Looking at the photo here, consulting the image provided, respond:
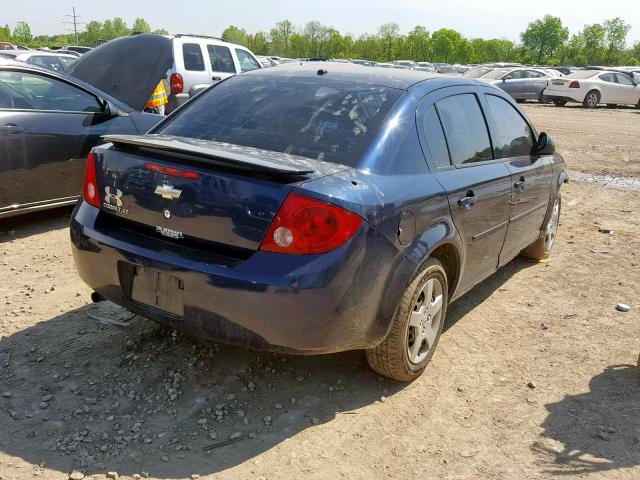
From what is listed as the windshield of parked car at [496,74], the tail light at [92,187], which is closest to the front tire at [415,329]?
the tail light at [92,187]

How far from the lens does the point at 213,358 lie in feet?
11.0

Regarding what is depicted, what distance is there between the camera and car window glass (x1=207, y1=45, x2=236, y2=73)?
1044cm

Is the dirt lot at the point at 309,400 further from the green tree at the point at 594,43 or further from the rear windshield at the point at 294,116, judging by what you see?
the green tree at the point at 594,43

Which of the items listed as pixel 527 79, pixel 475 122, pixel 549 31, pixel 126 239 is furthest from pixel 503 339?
pixel 549 31

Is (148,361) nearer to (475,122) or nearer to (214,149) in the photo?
(214,149)

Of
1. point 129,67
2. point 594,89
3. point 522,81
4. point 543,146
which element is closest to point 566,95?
point 594,89

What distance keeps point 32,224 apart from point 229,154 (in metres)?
3.83

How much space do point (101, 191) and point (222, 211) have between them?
2.81 ft

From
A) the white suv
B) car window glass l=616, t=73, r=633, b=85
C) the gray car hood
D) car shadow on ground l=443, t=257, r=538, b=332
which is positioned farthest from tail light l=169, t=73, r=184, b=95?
car window glass l=616, t=73, r=633, b=85

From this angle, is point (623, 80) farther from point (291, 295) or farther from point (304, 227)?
point (291, 295)

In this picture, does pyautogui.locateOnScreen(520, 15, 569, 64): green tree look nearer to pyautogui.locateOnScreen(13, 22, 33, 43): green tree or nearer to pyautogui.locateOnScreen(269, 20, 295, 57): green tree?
pyautogui.locateOnScreen(269, 20, 295, 57): green tree

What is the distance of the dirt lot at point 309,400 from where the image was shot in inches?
104

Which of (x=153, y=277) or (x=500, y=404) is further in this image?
(x=500, y=404)

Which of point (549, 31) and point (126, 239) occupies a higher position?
point (549, 31)
